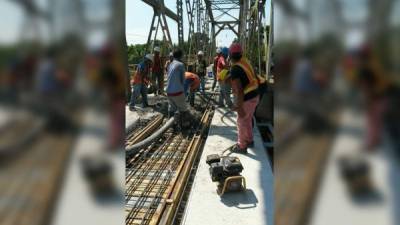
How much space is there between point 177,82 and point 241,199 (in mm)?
3243

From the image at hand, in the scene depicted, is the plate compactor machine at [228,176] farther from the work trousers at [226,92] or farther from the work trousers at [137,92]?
the work trousers at [137,92]

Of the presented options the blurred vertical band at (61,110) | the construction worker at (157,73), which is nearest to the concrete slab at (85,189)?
the blurred vertical band at (61,110)

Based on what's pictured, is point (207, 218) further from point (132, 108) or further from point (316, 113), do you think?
point (132, 108)

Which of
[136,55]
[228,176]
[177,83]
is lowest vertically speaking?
[228,176]

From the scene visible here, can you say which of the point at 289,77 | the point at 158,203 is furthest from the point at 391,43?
the point at 158,203

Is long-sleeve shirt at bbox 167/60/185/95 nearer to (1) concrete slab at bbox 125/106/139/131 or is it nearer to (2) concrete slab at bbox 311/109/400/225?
(1) concrete slab at bbox 125/106/139/131

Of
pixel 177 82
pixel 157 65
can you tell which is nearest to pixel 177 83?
pixel 177 82

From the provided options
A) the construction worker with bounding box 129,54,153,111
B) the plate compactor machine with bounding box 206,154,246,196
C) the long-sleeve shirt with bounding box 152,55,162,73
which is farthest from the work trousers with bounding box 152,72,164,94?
the plate compactor machine with bounding box 206,154,246,196

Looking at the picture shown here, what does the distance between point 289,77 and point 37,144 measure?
0.52 meters

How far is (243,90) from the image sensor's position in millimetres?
4367

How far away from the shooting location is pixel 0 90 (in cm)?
60

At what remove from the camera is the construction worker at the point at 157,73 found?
944 cm

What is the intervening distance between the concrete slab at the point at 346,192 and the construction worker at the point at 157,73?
9.05 m

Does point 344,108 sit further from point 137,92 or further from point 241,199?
point 137,92
